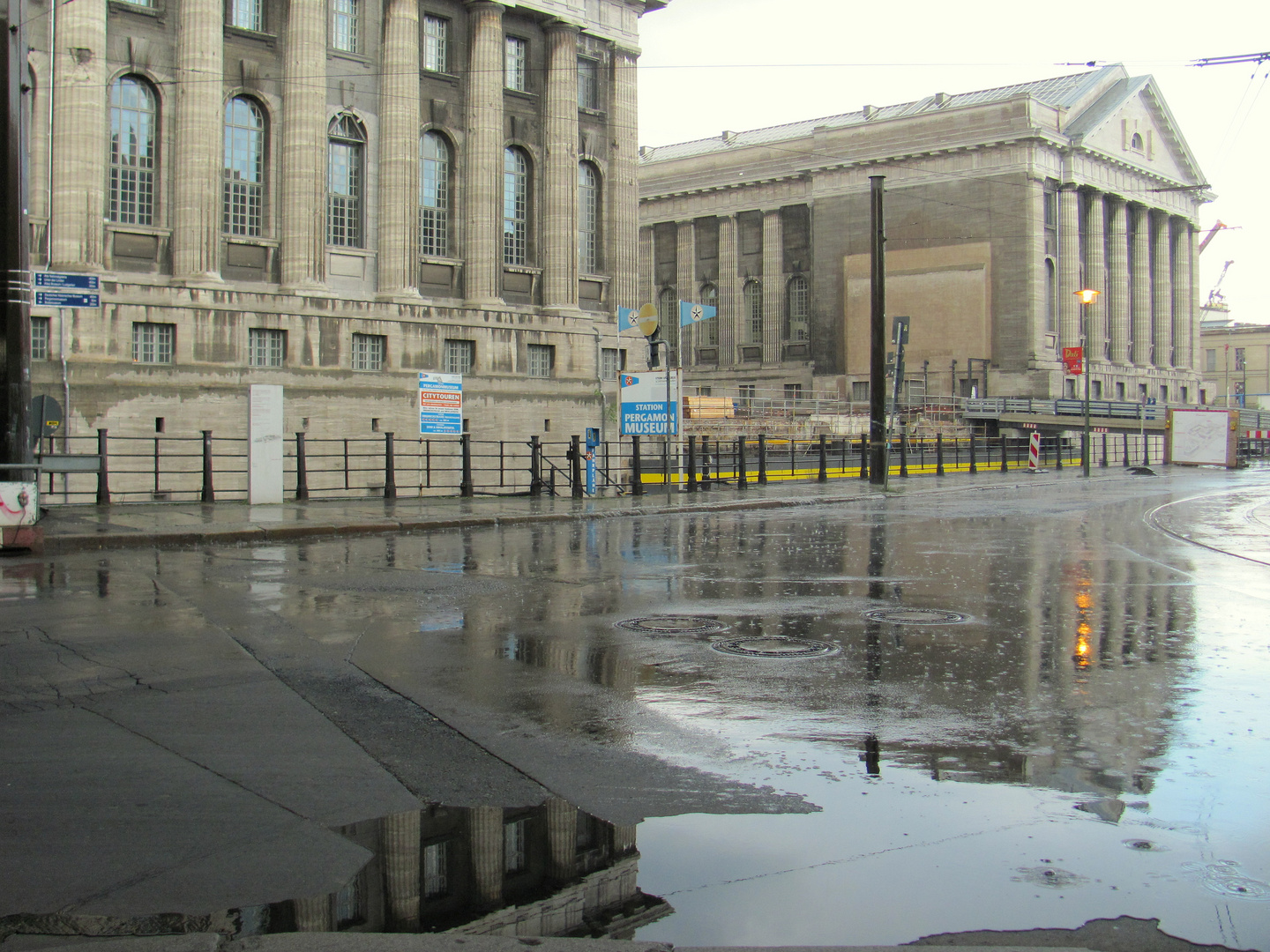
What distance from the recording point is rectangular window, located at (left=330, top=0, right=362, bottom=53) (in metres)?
35.9

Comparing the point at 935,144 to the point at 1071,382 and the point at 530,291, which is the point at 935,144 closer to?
the point at 1071,382

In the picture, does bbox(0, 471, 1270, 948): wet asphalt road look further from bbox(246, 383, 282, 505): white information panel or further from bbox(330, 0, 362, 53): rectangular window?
bbox(330, 0, 362, 53): rectangular window

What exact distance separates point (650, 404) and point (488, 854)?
23084 mm

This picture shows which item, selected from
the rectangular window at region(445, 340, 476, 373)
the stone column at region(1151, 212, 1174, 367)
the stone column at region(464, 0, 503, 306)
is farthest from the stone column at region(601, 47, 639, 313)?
the stone column at region(1151, 212, 1174, 367)

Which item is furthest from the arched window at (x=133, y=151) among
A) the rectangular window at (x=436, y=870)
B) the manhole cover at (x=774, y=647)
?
the rectangular window at (x=436, y=870)

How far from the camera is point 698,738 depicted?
231 inches

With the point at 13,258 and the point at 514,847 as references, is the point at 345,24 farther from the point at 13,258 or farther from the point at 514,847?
the point at 514,847

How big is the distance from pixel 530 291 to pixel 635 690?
34.3 meters

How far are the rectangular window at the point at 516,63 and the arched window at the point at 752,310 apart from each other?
44.6 m

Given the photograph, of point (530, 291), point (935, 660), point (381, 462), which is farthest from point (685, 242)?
point (935, 660)

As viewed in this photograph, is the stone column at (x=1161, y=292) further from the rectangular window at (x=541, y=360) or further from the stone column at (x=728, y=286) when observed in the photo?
the rectangular window at (x=541, y=360)

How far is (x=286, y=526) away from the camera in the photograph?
17.6m

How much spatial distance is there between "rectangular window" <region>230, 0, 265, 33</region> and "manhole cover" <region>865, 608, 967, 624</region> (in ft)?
98.6

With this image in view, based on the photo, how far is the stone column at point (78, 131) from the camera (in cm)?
2991
